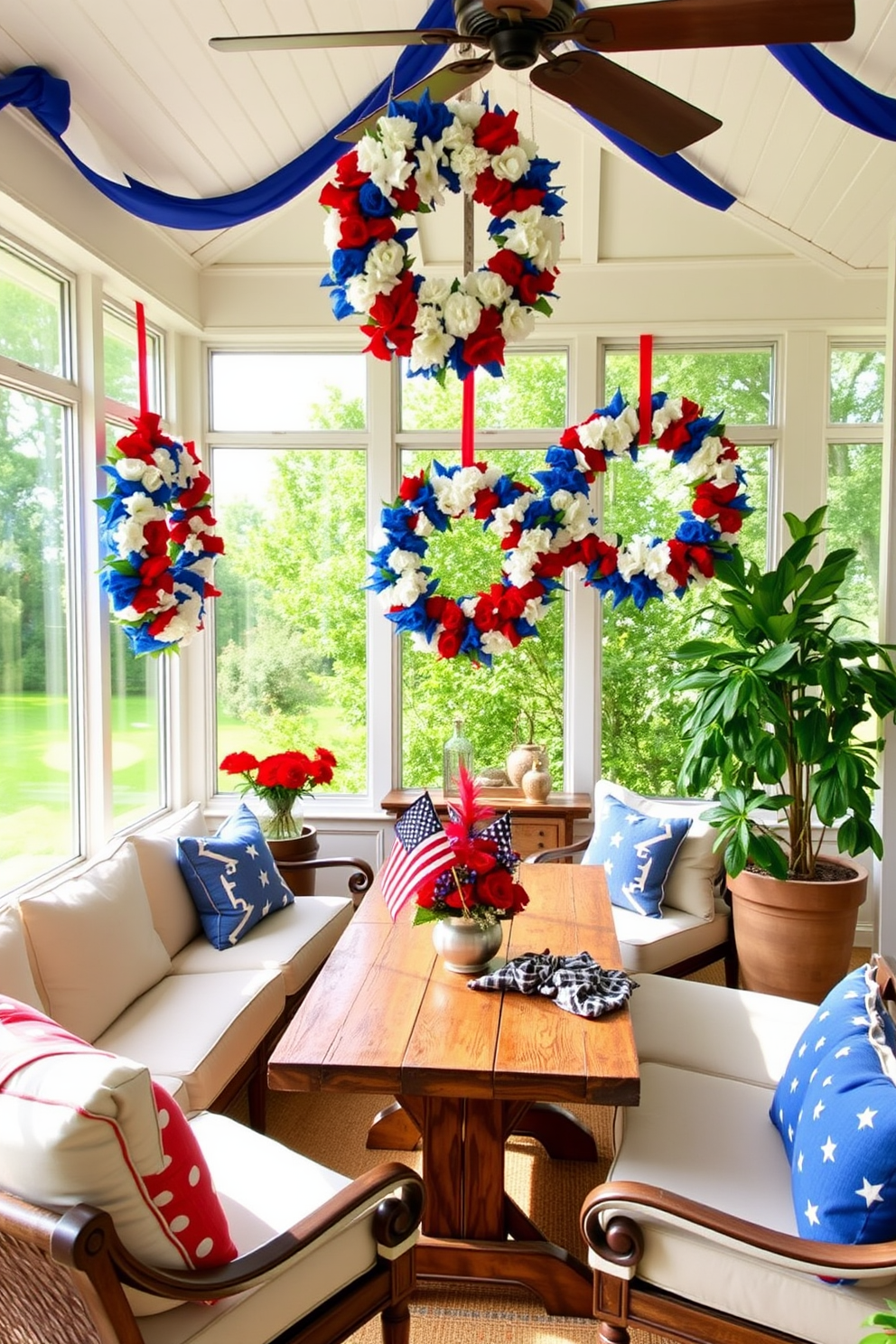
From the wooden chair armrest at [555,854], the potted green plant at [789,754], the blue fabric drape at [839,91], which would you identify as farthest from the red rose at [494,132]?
the wooden chair armrest at [555,854]

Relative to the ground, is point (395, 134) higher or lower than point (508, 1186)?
higher

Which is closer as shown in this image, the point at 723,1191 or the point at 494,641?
the point at 723,1191

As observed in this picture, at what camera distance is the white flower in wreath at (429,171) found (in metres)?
2.48

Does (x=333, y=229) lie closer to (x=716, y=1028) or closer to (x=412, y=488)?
(x=412, y=488)

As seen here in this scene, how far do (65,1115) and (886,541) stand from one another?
143 inches

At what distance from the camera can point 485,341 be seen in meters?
2.62

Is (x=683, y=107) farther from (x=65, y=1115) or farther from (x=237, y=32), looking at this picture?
(x=65, y=1115)

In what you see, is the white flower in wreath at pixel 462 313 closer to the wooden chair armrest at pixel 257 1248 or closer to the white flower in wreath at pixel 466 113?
the white flower in wreath at pixel 466 113

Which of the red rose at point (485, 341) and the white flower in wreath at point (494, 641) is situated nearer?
the red rose at point (485, 341)

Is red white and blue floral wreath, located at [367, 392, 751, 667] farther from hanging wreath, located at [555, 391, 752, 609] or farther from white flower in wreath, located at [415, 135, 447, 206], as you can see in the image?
white flower in wreath, located at [415, 135, 447, 206]

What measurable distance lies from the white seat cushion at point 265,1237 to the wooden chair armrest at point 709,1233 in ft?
1.47

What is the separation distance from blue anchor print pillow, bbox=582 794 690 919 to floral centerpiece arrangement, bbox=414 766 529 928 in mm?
1369

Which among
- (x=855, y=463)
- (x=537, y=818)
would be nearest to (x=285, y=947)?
(x=537, y=818)

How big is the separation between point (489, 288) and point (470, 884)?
5.03ft
